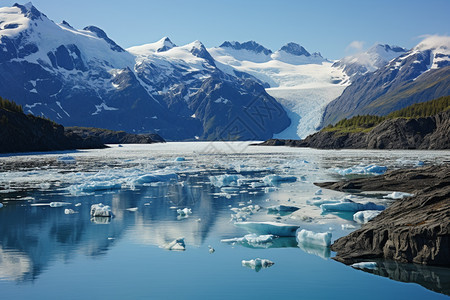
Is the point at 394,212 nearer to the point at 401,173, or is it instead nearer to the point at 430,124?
the point at 401,173

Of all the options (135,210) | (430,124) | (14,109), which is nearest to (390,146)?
(430,124)

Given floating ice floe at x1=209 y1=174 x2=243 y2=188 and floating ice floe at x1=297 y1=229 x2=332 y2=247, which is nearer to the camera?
floating ice floe at x1=297 y1=229 x2=332 y2=247

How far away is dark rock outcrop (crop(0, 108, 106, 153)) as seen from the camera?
4619 inches

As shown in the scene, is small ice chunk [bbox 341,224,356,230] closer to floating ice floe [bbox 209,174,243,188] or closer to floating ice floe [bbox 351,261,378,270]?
floating ice floe [bbox 351,261,378,270]

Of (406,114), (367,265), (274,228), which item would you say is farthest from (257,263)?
(406,114)

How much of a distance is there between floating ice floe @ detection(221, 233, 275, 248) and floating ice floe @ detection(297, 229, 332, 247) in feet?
4.14

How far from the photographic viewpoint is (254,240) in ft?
62.8

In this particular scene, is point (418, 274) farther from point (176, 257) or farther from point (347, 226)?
point (176, 257)

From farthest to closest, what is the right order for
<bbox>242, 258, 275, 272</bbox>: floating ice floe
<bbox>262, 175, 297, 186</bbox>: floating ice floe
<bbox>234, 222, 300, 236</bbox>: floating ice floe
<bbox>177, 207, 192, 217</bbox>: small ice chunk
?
1. <bbox>262, 175, 297, 186</bbox>: floating ice floe
2. <bbox>177, 207, 192, 217</bbox>: small ice chunk
3. <bbox>234, 222, 300, 236</bbox>: floating ice floe
4. <bbox>242, 258, 275, 272</bbox>: floating ice floe

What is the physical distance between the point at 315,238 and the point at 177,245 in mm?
5570

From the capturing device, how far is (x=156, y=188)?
1540 inches

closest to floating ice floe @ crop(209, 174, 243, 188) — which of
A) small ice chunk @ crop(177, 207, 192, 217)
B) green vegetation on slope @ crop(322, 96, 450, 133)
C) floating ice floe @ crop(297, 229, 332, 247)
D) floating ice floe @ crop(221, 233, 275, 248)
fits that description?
small ice chunk @ crop(177, 207, 192, 217)

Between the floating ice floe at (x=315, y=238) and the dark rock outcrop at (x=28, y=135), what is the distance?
112684 mm

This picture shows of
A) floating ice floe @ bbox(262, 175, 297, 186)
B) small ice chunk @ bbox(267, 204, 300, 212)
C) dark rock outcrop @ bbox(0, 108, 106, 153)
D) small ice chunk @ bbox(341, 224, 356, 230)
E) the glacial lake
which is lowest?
the glacial lake
